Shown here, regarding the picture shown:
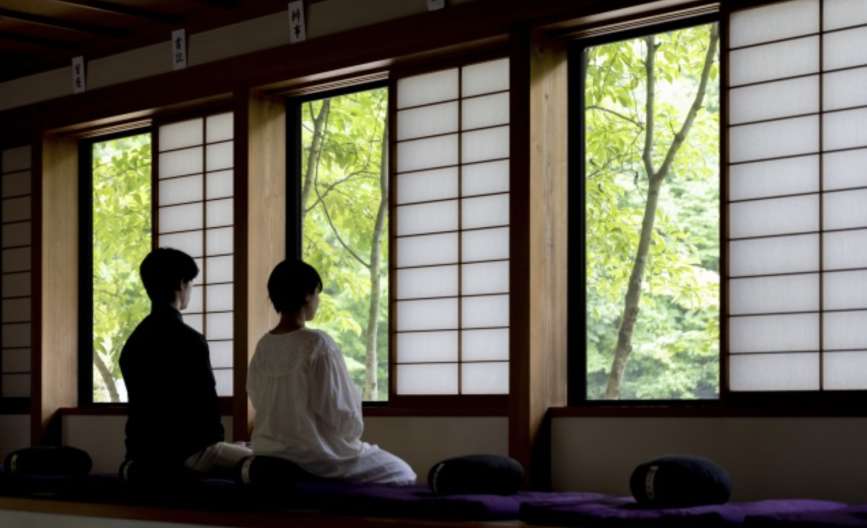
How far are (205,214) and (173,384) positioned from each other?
82.9 inches

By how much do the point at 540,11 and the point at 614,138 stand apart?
331 cm

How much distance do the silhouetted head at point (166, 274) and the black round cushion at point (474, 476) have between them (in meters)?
1.40

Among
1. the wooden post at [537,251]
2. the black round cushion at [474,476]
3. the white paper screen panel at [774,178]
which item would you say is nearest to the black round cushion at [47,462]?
the wooden post at [537,251]

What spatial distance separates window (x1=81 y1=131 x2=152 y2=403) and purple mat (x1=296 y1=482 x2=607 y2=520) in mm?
5753

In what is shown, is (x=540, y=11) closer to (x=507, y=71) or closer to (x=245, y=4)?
(x=507, y=71)

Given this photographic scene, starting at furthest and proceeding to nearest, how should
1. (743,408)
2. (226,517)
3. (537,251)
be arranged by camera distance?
1. (537,251)
2. (743,408)
3. (226,517)

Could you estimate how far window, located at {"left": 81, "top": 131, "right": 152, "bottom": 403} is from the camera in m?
10.1

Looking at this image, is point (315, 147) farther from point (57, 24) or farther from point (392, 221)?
point (392, 221)

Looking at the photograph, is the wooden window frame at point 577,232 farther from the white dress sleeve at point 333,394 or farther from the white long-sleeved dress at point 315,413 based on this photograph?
the white dress sleeve at point 333,394

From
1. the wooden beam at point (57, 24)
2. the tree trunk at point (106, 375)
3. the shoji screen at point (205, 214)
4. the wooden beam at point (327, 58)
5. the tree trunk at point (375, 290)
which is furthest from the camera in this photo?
the tree trunk at point (106, 375)

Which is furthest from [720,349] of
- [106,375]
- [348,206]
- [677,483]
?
[106,375]

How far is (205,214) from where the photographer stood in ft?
23.1

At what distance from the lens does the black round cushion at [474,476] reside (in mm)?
4293

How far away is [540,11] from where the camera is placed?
5.20m
